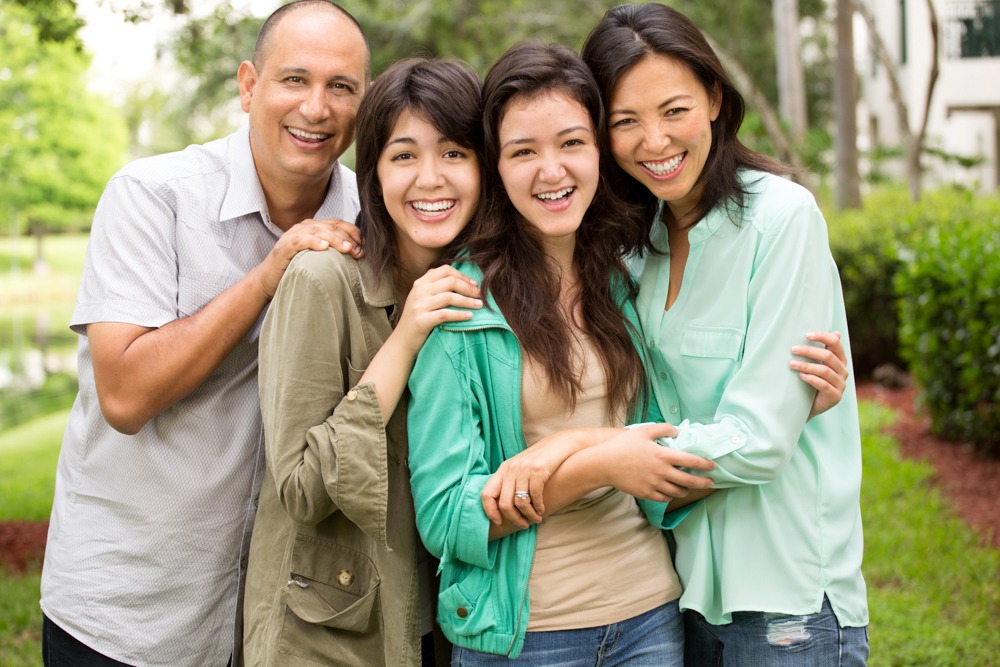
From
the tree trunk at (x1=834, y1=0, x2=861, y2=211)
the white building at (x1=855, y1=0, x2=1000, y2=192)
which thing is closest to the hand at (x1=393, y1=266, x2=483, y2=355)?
the white building at (x1=855, y1=0, x2=1000, y2=192)

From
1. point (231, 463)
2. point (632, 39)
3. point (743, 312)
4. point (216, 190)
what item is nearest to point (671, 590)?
point (743, 312)

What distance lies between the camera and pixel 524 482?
7.43 feet

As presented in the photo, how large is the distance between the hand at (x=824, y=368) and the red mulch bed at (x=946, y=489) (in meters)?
4.04

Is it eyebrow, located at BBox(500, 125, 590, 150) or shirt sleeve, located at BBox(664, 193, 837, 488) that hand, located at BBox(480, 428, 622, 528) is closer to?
shirt sleeve, located at BBox(664, 193, 837, 488)

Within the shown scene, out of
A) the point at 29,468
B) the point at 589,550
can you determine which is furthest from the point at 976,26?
the point at 589,550

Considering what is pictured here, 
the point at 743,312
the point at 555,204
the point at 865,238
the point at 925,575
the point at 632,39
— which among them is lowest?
the point at 925,575

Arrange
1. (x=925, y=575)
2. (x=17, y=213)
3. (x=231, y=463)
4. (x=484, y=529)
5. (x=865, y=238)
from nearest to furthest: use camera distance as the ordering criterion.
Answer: (x=484, y=529) < (x=231, y=463) < (x=925, y=575) < (x=865, y=238) < (x=17, y=213)

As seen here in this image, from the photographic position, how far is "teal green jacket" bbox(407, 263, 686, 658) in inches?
91.3

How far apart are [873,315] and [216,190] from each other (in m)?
8.85

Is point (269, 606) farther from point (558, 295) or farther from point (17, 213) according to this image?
point (17, 213)

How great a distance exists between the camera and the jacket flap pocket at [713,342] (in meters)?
2.43

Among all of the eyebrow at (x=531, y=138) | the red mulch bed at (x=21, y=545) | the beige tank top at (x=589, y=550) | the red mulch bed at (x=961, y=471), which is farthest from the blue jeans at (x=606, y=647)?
the red mulch bed at (x=21, y=545)

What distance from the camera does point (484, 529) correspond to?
229 cm

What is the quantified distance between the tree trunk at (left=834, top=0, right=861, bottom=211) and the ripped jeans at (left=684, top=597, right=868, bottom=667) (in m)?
11.4
